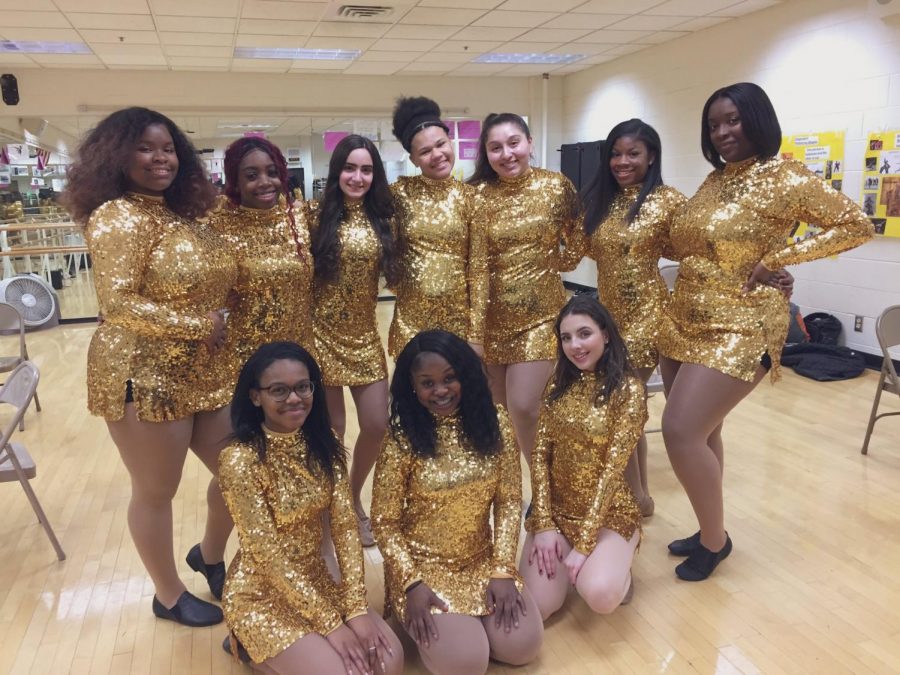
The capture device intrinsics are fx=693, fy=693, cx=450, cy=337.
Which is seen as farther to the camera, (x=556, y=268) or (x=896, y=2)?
(x=896, y=2)

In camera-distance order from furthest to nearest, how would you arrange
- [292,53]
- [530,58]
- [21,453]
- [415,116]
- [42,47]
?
1. [530,58]
2. [292,53]
3. [42,47]
4. [21,453]
5. [415,116]

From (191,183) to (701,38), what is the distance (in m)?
6.37

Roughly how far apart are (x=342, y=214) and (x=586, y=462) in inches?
49.3

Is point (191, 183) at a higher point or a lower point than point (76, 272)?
higher

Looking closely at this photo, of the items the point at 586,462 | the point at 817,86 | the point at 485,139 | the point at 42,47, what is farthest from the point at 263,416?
the point at 42,47

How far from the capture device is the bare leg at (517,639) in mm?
2076

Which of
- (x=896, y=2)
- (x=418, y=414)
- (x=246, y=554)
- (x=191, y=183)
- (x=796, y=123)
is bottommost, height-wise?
(x=246, y=554)

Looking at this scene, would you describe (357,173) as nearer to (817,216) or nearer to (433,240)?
(433,240)

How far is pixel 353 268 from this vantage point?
2545 mm

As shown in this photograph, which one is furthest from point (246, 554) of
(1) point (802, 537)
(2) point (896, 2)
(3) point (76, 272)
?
(3) point (76, 272)

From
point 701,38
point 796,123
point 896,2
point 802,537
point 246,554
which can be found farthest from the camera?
point 701,38

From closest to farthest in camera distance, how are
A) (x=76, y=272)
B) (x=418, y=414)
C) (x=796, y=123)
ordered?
(x=418, y=414), (x=796, y=123), (x=76, y=272)

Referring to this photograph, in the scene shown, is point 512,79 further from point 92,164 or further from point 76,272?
point 92,164

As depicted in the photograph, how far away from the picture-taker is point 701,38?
698cm
